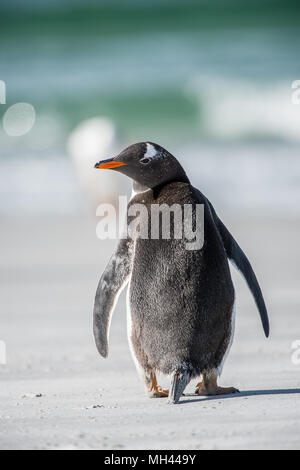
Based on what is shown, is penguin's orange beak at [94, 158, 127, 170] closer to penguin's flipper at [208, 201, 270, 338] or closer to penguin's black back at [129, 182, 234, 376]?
penguin's black back at [129, 182, 234, 376]

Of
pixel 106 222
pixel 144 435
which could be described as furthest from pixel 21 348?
pixel 106 222

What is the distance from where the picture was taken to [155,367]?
167 inches

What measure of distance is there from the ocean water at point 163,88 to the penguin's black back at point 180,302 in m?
8.71

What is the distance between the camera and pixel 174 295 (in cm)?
417

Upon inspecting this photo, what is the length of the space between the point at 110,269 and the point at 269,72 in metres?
19.5

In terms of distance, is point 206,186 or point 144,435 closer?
point 144,435

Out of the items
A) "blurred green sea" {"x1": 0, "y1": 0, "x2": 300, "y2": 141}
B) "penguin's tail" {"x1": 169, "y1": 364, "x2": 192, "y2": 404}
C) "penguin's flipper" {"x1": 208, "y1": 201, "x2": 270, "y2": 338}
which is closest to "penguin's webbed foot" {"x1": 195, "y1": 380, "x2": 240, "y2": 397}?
"penguin's tail" {"x1": 169, "y1": 364, "x2": 192, "y2": 404}

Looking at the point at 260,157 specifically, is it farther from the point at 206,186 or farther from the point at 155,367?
the point at 155,367

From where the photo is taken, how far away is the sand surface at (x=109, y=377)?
3.40 m

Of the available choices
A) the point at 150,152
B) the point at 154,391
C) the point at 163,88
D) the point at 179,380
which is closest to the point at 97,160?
the point at 150,152

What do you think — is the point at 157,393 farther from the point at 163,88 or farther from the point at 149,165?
the point at 163,88

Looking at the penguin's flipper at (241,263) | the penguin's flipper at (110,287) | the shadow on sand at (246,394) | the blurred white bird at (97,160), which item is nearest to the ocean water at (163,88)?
the blurred white bird at (97,160)

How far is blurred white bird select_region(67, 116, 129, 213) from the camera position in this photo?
1297 cm

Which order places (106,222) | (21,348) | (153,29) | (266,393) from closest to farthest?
1. (266,393)
2. (21,348)
3. (106,222)
4. (153,29)
